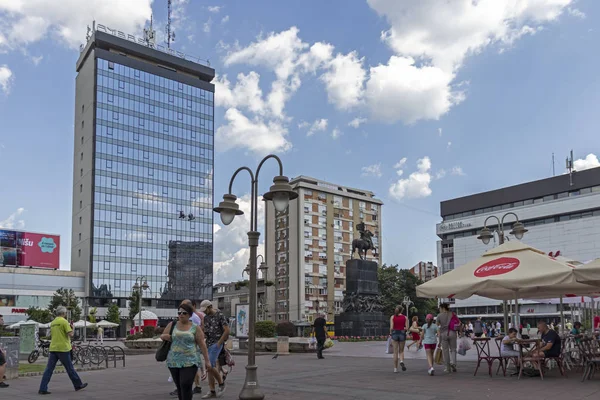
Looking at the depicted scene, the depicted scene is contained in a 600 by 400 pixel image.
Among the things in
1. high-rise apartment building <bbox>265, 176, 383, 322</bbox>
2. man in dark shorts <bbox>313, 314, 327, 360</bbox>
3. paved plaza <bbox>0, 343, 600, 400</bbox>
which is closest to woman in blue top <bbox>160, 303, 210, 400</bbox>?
paved plaza <bbox>0, 343, 600, 400</bbox>

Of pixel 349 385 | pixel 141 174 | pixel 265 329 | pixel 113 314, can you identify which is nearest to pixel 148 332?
pixel 265 329

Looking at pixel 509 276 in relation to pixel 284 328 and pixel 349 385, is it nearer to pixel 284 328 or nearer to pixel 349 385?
pixel 349 385

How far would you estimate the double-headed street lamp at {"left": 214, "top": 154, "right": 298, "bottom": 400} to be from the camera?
33.0 ft

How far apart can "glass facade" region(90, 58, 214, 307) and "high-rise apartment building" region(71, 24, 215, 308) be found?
155 millimetres

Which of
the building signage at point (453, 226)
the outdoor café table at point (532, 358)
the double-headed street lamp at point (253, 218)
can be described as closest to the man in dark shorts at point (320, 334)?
the outdoor café table at point (532, 358)

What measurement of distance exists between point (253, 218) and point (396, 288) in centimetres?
7039

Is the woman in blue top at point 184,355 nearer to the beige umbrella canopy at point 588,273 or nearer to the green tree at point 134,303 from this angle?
the beige umbrella canopy at point 588,273

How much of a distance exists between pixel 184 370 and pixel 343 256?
94.1 meters

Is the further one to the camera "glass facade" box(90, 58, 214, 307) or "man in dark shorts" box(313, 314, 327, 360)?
"glass facade" box(90, 58, 214, 307)

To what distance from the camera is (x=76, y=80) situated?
96.9 m

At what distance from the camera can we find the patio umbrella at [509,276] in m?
12.6

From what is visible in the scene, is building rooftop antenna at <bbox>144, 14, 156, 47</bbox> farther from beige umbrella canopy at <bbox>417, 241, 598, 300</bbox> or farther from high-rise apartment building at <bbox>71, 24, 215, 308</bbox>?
beige umbrella canopy at <bbox>417, 241, 598, 300</bbox>

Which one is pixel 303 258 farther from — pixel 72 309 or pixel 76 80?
pixel 76 80

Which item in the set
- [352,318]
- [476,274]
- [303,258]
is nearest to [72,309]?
[303,258]
